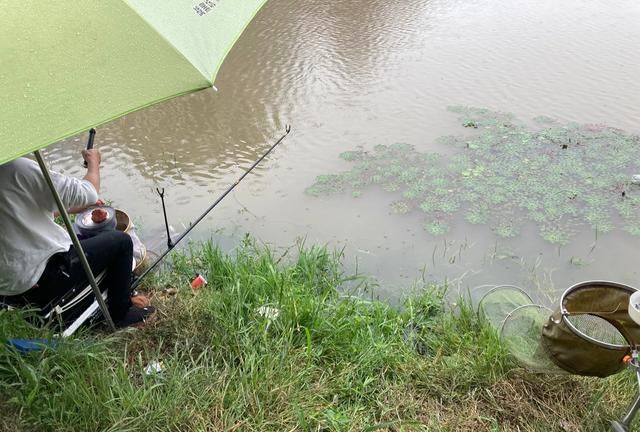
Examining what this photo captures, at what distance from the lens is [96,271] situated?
193cm

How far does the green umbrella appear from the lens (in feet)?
3.38

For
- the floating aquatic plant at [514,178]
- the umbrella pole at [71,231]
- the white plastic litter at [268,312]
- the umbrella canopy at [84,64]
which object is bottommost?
the floating aquatic plant at [514,178]

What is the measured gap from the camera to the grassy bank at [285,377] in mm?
1687

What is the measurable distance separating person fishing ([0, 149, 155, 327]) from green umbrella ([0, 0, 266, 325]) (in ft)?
2.03

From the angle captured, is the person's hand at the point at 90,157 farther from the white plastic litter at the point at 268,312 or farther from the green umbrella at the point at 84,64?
the white plastic litter at the point at 268,312

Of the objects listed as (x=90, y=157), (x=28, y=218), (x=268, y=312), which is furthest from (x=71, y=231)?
(x=268, y=312)

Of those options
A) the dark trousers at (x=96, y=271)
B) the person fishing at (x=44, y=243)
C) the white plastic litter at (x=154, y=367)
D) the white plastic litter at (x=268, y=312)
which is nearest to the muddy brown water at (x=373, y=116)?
the white plastic litter at (x=268, y=312)

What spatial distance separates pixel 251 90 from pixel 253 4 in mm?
2828

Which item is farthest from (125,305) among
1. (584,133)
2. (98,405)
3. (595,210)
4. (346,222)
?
(584,133)

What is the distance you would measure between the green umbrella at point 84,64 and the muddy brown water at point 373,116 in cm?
182

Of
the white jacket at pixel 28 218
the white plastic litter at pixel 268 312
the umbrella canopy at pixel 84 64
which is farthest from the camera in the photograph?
the white plastic litter at pixel 268 312

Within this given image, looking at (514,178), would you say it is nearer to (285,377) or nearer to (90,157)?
(285,377)

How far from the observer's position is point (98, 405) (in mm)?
1671

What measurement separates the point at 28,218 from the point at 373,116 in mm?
2970
